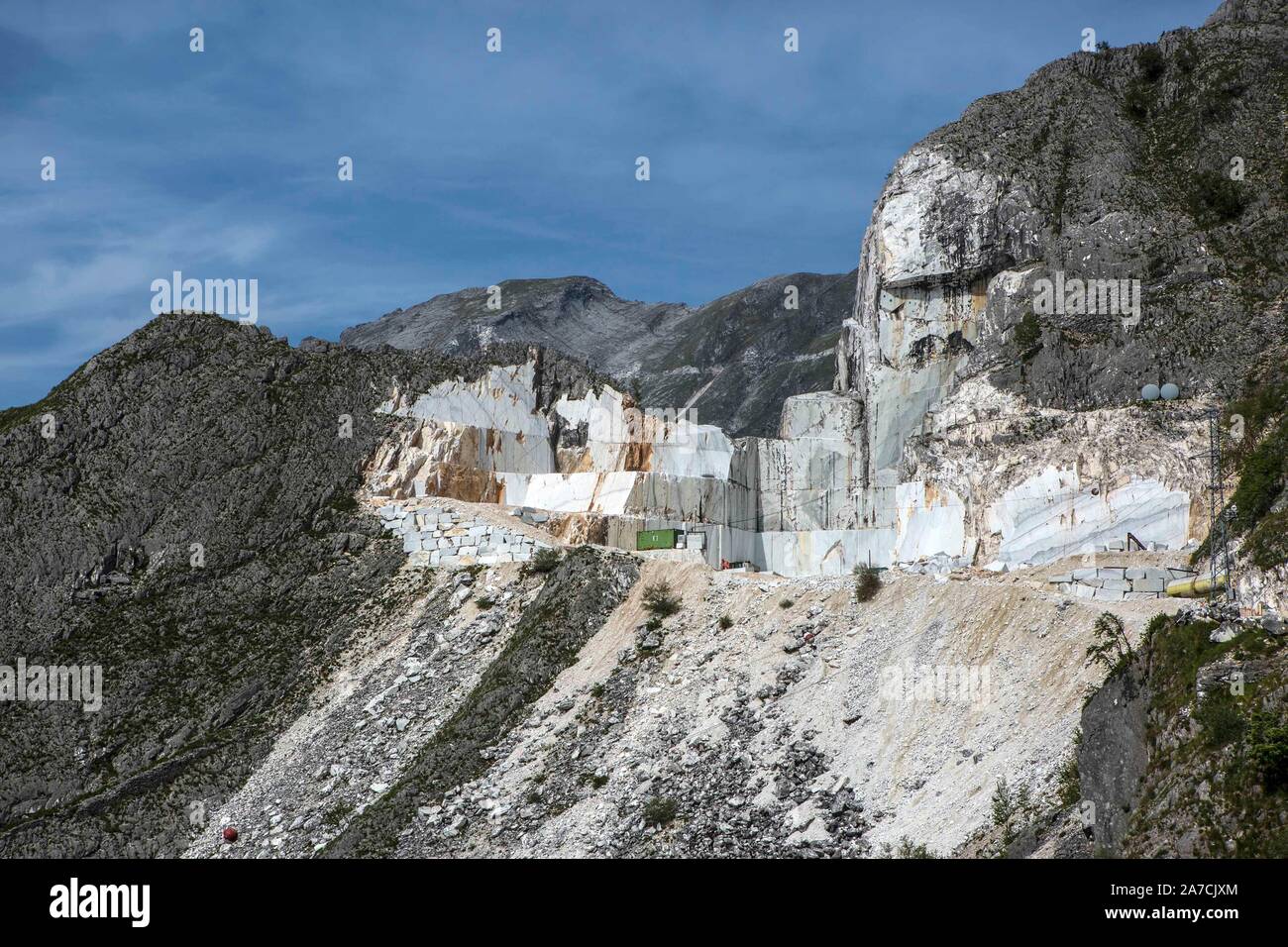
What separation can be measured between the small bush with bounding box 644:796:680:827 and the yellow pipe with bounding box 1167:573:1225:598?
44.8ft

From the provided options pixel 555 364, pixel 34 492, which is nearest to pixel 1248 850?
pixel 34 492

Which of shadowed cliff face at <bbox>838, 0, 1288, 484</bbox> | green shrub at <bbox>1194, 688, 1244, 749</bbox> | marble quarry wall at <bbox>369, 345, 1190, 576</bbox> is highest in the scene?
shadowed cliff face at <bbox>838, 0, 1288, 484</bbox>

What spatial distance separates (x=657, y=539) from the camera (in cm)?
6097

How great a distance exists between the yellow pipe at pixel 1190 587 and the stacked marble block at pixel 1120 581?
0.29 meters

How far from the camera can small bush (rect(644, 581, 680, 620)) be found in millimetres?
51597

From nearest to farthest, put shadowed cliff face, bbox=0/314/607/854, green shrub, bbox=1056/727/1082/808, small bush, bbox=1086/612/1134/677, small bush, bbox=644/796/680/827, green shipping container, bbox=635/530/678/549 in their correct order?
green shrub, bbox=1056/727/1082/808 → small bush, bbox=1086/612/1134/677 → small bush, bbox=644/796/680/827 → shadowed cliff face, bbox=0/314/607/854 → green shipping container, bbox=635/530/678/549

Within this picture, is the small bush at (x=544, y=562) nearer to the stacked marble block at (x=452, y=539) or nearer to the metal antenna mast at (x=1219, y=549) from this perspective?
the stacked marble block at (x=452, y=539)

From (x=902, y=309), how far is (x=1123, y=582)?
37088 mm

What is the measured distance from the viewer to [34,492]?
62625mm

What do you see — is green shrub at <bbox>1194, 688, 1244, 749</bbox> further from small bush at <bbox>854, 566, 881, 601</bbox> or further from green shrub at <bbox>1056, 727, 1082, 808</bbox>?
small bush at <bbox>854, 566, 881, 601</bbox>

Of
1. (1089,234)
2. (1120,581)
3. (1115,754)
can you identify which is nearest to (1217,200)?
(1089,234)

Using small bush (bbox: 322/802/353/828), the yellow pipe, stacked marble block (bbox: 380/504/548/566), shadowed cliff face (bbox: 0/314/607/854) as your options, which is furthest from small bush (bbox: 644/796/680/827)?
stacked marble block (bbox: 380/504/548/566)

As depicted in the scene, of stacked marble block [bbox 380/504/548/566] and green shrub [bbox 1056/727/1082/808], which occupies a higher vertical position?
stacked marble block [bbox 380/504/548/566]

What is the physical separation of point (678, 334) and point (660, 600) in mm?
128813
